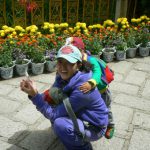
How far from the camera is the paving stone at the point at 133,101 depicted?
428 cm

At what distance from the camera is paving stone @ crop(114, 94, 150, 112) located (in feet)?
14.0

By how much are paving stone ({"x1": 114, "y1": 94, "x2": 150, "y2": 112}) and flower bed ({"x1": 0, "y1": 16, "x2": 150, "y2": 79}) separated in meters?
1.38

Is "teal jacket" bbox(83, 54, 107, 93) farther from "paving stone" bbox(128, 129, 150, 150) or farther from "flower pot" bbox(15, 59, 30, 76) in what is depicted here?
"flower pot" bbox(15, 59, 30, 76)

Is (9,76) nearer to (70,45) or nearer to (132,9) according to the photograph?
(70,45)

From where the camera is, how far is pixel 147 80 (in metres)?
5.14

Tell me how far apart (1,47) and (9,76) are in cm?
53

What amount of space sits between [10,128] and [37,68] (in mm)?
1660

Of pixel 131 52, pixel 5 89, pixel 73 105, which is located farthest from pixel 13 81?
pixel 131 52

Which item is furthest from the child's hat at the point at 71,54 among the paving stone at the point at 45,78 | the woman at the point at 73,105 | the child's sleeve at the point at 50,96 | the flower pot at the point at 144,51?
the flower pot at the point at 144,51

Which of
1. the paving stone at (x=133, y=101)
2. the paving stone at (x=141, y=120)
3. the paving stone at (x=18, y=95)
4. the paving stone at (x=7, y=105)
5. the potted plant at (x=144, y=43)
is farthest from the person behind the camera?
the potted plant at (x=144, y=43)

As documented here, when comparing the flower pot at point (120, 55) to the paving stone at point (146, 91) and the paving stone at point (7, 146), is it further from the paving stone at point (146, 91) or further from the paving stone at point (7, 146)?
the paving stone at point (7, 146)

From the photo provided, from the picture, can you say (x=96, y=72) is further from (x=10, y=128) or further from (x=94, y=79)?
(x=10, y=128)

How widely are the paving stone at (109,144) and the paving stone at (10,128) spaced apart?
→ 3.08 ft

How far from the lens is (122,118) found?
3.97 metres
